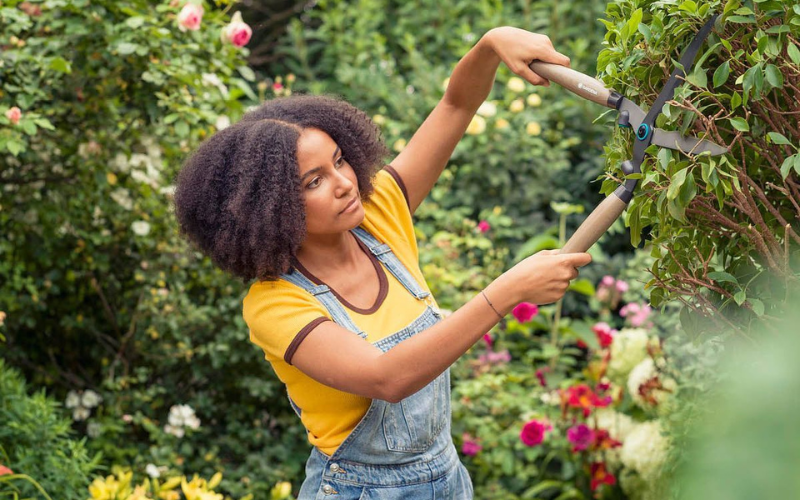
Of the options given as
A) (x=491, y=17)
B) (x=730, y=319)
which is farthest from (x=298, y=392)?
(x=491, y=17)

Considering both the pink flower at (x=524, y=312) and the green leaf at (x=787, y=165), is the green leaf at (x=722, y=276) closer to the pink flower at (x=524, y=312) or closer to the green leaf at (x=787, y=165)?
the green leaf at (x=787, y=165)

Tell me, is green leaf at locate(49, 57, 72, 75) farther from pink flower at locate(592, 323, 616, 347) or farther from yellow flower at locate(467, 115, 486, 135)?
pink flower at locate(592, 323, 616, 347)

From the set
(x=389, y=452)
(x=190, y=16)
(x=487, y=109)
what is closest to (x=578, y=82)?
(x=389, y=452)

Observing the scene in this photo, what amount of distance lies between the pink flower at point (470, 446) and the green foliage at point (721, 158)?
1.61 meters

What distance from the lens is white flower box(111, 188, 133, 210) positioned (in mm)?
3025

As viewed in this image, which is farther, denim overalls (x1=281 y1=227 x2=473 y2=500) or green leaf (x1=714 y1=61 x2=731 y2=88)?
denim overalls (x1=281 y1=227 x2=473 y2=500)

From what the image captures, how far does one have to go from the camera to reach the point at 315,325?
5.05 feet

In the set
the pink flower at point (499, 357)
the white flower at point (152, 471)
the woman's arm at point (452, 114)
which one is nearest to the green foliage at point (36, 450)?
the white flower at point (152, 471)

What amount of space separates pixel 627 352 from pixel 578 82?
189cm

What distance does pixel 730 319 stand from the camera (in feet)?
4.73

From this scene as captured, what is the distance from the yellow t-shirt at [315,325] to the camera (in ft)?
5.16

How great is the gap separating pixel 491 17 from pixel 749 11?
3228 mm

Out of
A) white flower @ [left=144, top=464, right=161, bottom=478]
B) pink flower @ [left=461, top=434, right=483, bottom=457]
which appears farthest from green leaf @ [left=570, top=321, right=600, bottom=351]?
white flower @ [left=144, top=464, right=161, bottom=478]

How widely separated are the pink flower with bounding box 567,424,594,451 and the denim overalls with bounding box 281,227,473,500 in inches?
51.6
